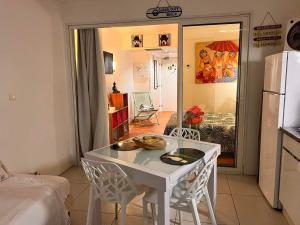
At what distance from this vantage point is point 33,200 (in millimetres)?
1811

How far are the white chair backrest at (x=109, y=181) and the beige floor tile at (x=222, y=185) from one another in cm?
153

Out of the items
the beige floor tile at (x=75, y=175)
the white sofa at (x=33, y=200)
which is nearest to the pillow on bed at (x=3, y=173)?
the white sofa at (x=33, y=200)

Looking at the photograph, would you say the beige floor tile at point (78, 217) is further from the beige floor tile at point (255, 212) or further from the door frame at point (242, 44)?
the door frame at point (242, 44)

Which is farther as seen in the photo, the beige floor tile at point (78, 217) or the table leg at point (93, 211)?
the beige floor tile at point (78, 217)

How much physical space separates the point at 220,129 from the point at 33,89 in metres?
2.58

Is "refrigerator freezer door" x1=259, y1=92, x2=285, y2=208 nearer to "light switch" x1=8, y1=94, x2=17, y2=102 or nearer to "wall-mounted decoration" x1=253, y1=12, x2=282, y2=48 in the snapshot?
"wall-mounted decoration" x1=253, y1=12, x2=282, y2=48

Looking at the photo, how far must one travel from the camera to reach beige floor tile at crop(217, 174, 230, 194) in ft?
9.50

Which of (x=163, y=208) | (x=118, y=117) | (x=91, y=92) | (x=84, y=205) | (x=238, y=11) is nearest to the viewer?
A: (x=163, y=208)

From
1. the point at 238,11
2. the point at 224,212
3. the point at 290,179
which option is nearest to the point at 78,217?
the point at 224,212

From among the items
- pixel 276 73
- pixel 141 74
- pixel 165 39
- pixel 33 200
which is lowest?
pixel 33 200

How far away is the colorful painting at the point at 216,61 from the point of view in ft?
10.7

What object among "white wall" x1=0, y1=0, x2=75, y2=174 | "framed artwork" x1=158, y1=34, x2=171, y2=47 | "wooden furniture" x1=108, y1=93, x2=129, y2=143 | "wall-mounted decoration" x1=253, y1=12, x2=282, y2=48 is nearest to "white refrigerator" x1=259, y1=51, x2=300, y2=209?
"wall-mounted decoration" x1=253, y1=12, x2=282, y2=48

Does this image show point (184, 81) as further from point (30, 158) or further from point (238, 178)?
point (30, 158)

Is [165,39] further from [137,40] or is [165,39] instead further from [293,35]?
[293,35]
